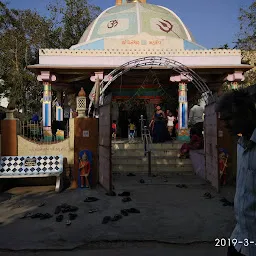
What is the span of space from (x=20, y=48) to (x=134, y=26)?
8.95m

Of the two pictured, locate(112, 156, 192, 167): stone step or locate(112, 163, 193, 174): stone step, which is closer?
locate(112, 163, 193, 174): stone step

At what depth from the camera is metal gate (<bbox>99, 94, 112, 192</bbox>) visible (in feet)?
22.6

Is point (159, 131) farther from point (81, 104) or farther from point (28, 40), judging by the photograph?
point (28, 40)

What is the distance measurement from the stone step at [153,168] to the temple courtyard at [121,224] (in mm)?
2500

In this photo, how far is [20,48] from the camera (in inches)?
842

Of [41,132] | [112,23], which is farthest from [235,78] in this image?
[41,132]

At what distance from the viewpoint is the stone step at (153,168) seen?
33.2ft

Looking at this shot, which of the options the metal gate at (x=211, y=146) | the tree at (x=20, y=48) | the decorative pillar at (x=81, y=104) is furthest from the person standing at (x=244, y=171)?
the tree at (x=20, y=48)

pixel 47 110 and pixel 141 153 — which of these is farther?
pixel 47 110

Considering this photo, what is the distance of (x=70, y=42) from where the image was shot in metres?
25.3

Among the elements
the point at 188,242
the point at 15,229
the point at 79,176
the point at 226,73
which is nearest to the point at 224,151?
the point at 79,176

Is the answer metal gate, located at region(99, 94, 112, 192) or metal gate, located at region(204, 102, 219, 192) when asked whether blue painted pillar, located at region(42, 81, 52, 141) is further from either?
metal gate, located at region(204, 102, 219, 192)

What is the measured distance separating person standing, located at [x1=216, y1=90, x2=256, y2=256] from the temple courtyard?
2078 millimetres

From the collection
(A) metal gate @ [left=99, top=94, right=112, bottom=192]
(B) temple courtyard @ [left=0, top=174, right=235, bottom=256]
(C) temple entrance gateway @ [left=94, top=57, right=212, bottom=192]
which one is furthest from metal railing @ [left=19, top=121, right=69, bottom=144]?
(B) temple courtyard @ [left=0, top=174, right=235, bottom=256]
